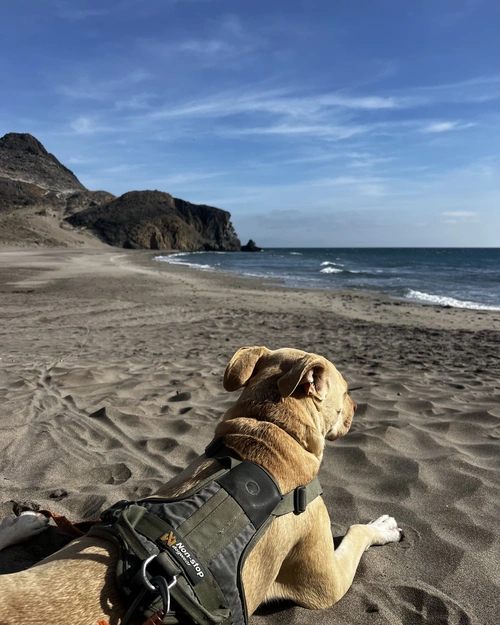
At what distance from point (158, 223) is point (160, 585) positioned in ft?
356

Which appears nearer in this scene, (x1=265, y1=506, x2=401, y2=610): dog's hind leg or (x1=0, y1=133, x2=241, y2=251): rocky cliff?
(x1=265, y1=506, x2=401, y2=610): dog's hind leg

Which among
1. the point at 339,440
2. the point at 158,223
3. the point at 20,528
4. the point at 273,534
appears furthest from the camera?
the point at 158,223

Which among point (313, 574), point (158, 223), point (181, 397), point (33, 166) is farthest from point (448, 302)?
point (33, 166)

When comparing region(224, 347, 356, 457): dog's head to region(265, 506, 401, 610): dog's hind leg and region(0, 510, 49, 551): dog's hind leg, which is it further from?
region(0, 510, 49, 551): dog's hind leg

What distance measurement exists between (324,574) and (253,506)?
2.51ft

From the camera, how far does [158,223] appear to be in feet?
347

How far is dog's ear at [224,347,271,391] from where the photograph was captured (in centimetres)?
298

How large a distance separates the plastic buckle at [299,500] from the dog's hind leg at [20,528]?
69.8 inches

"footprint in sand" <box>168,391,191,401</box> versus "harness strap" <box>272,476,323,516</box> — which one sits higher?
"harness strap" <box>272,476,323,516</box>

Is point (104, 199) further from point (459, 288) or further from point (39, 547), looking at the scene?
point (39, 547)

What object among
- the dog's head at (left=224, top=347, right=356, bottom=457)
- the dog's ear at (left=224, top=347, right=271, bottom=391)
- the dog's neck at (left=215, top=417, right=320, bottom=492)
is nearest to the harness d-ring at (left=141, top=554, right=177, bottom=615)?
the dog's neck at (left=215, top=417, right=320, bottom=492)

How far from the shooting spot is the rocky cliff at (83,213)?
74350mm

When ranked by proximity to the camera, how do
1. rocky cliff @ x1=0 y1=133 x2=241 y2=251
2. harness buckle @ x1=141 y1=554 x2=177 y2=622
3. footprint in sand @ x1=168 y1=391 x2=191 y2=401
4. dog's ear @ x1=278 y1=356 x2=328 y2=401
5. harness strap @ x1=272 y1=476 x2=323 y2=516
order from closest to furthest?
harness buckle @ x1=141 y1=554 x2=177 y2=622, harness strap @ x1=272 y1=476 x2=323 y2=516, dog's ear @ x1=278 y1=356 x2=328 y2=401, footprint in sand @ x1=168 y1=391 x2=191 y2=401, rocky cliff @ x1=0 y1=133 x2=241 y2=251

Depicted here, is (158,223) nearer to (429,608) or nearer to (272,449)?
(272,449)
